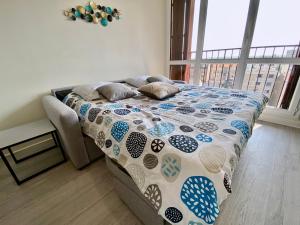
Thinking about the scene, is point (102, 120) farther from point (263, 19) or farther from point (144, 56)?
point (263, 19)

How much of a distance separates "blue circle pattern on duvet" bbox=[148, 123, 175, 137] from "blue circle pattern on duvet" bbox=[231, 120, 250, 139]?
48 centimetres

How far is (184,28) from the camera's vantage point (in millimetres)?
3332

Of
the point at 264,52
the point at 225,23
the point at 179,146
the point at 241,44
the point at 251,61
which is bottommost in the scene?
the point at 179,146

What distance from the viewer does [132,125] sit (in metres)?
1.13

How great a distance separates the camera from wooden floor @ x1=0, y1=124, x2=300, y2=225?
1151 mm

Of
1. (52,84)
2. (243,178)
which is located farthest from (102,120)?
(243,178)

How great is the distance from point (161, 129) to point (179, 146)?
22cm

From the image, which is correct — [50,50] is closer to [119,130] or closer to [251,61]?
[119,130]

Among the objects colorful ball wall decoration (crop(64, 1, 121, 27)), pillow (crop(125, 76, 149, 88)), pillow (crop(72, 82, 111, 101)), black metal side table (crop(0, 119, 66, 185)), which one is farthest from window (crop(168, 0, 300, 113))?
black metal side table (crop(0, 119, 66, 185))

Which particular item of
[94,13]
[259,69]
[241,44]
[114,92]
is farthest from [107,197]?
[259,69]

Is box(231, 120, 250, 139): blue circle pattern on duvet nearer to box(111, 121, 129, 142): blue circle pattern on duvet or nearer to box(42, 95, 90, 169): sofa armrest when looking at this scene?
box(111, 121, 129, 142): blue circle pattern on duvet

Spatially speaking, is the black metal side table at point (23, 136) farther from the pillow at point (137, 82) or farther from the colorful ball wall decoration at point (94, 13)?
the colorful ball wall decoration at point (94, 13)

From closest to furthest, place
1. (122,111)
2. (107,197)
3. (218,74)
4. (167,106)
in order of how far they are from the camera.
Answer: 1. (107,197)
2. (122,111)
3. (167,106)
4. (218,74)

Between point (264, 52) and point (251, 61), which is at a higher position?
point (264, 52)
